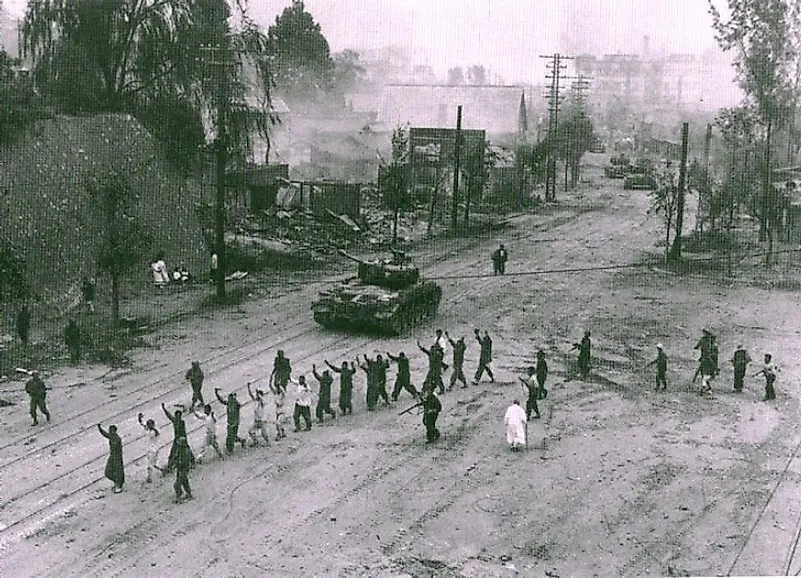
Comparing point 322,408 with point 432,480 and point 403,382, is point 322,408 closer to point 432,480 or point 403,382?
point 403,382

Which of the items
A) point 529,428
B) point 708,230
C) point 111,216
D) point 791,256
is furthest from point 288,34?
point 529,428

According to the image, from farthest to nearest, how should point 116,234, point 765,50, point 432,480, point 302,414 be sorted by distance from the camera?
1. point 765,50
2. point 116,234
3. point 302,414
4. point 432,480

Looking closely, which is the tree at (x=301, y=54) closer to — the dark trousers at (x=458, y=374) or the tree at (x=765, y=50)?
the tree at (x=765, y=50)

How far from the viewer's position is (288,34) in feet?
259

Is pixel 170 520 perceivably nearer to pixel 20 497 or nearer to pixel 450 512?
pixel 20 497

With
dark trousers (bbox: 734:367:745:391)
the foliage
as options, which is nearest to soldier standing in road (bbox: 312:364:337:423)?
the foliage

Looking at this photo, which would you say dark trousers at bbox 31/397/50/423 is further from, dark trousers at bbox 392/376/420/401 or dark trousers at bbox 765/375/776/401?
dark trousers at bbox 765/375/776/401

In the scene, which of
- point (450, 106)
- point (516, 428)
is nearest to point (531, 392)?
point (516, 428)

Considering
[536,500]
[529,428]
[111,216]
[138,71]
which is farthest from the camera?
[138,71]

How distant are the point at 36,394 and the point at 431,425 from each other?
293 inches

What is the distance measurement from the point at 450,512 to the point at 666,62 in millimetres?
173410

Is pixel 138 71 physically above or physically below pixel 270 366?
above

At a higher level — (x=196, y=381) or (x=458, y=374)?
(x=196, y=381)

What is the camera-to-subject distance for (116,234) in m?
24.3
